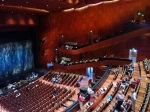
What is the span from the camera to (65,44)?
1689 cm

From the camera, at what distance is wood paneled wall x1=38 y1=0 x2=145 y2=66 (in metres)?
15.6

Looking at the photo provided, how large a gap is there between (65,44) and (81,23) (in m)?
2.35

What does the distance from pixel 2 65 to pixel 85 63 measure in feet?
21.6

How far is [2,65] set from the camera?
14.9 metres

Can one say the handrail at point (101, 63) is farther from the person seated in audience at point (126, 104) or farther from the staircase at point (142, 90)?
the person seated in audience at point (126, 104)

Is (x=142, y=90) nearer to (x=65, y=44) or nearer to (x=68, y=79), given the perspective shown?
(x=68, y=79)

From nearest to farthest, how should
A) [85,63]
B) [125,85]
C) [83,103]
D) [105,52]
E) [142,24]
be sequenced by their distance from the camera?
[83,103], [125,85], [142,24], [85,63], [105,52]

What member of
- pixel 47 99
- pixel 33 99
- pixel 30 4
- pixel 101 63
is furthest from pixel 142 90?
pixel 30 4

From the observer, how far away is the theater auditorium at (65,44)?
12.4m

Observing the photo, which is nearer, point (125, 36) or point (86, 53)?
point (125, 36)

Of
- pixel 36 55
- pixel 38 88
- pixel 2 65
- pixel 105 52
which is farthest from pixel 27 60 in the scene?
pixel 105 52

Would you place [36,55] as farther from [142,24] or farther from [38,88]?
[142,24]

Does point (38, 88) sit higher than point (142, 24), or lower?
lower

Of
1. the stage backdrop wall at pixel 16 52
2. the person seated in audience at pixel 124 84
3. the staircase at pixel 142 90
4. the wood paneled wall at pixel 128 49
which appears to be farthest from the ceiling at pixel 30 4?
the staircase at pixel 142 90
